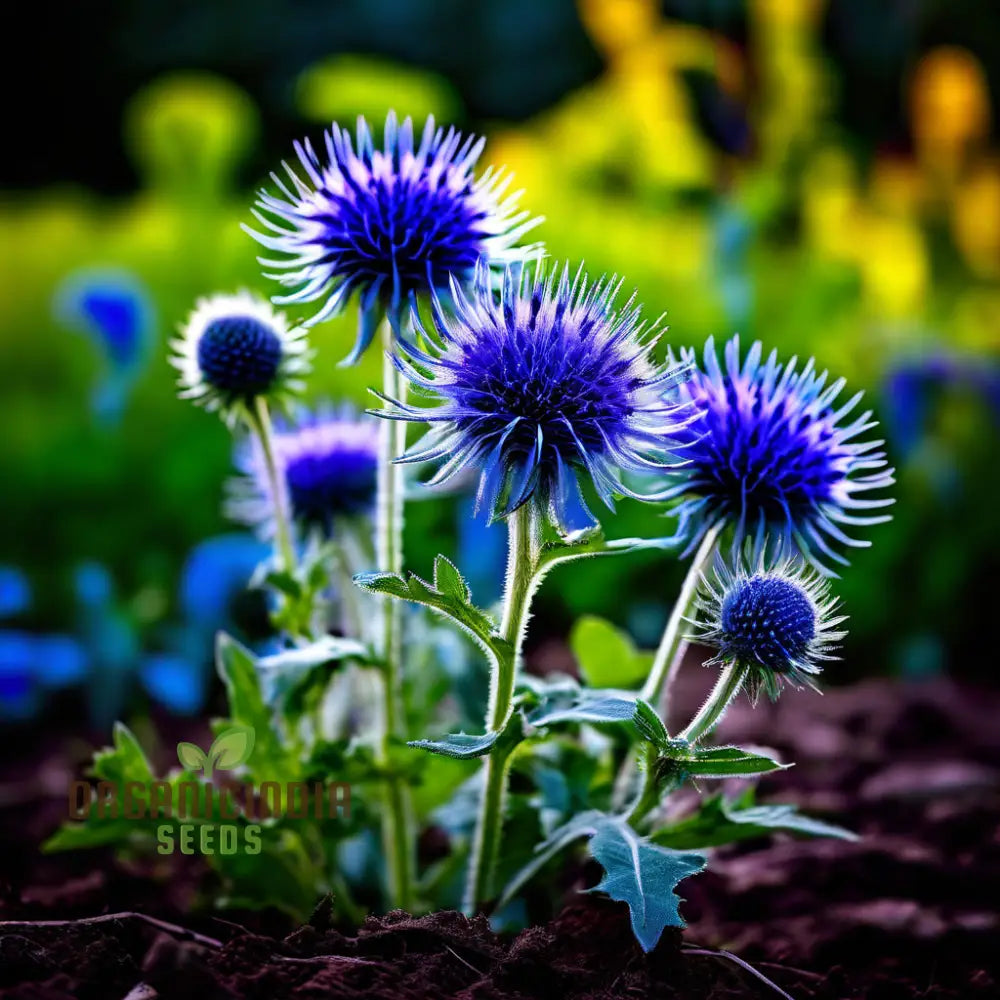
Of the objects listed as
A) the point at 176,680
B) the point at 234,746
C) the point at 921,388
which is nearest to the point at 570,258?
the point at 921,388

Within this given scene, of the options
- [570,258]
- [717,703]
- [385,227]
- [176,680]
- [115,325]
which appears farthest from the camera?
[570,258]

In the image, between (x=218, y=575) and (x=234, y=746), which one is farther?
(x=218, y=575)

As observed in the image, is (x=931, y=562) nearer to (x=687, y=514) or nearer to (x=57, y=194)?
(x=687, y=514)

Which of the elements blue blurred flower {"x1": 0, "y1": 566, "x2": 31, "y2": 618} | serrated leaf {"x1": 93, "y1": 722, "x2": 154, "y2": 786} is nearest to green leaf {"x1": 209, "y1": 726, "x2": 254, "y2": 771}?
serrated leaf {"x1": 93, "y1": 722, "x2": 154, "y2": 786}

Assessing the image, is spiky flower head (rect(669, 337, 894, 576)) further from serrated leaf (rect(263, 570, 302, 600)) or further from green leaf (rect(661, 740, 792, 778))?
serrated leaf (rect(263, 570, 302, 600))

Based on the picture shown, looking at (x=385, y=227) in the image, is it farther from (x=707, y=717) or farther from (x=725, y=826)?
(x=725, y=826)

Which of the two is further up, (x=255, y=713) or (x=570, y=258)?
(x=570, y=258)

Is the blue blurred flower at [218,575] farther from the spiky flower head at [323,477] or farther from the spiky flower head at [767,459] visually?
the spiky flower head at [767,459]
